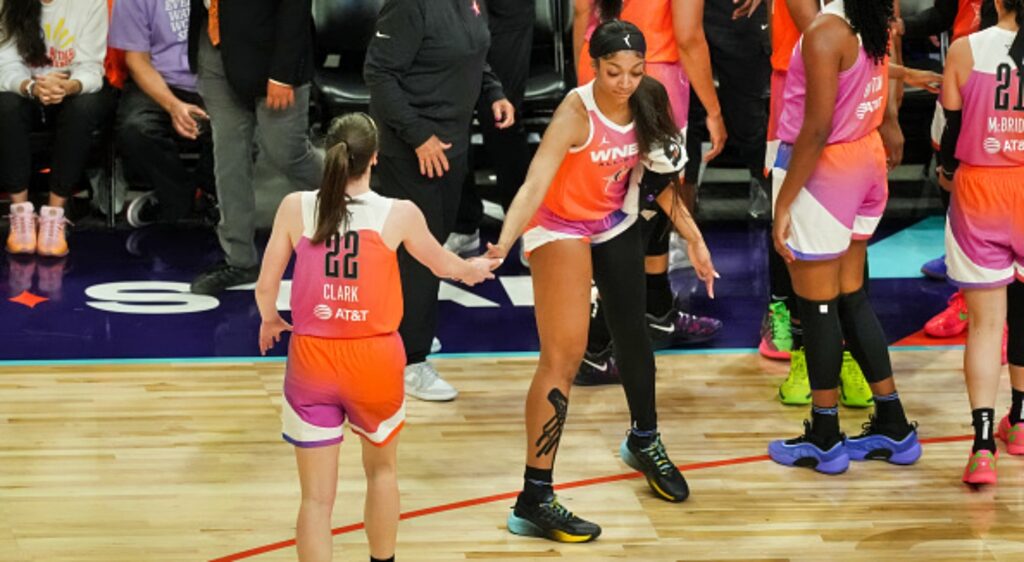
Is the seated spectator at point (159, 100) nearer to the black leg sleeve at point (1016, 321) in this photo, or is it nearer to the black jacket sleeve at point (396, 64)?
the black jacket sleeve at point (396, 64)

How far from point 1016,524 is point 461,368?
2.41 metres

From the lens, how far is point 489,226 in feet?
29.6

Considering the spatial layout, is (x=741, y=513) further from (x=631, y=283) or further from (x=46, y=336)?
(x=46, y=336)

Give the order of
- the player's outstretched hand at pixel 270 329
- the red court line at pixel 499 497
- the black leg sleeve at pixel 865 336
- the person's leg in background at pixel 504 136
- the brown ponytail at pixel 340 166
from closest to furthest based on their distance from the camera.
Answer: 1. the brown ponytail at pixel 340 166
2. the player's outstretched hand at pixel 270 329
3. the red court line at pixel 499 497
4. the black leg sleeve at pixel 865 336
5. the person's leg in background at pixel 504 136

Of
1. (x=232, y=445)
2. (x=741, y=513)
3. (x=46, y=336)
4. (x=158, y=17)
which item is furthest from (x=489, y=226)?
(x=741, y=513)

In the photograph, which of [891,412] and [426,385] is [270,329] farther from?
[891,412]

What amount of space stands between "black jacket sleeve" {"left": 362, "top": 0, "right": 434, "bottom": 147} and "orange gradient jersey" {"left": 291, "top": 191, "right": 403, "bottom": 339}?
1730 millimetres

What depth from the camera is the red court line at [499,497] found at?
523cm

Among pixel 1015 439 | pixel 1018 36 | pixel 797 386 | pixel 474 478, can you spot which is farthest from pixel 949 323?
pixel 474 478

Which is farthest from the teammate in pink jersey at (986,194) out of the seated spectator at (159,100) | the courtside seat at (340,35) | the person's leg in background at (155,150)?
the person's leg in background at (155,150)

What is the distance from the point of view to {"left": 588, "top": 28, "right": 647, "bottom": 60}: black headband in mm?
5105

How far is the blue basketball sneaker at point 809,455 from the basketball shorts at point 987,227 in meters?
0.72

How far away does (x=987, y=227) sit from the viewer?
5.79 m

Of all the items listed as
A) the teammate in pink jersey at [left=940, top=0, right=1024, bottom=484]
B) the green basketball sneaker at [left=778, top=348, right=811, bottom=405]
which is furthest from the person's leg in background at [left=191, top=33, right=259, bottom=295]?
the teammate in pink jersey at [left=940, top=0, right=1024, bottom=484]
